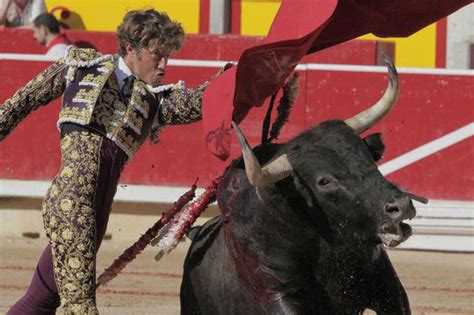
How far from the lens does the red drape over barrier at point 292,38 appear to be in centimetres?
389

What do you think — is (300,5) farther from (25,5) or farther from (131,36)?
(25,5)

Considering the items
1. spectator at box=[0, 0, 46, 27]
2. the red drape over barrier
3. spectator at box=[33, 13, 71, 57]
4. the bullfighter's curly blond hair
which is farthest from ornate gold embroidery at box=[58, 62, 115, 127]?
spectator at box=[0, 0, 46, 27]

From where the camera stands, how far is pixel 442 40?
9.55m

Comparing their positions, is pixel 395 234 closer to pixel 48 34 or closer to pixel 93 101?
pixel 93 101

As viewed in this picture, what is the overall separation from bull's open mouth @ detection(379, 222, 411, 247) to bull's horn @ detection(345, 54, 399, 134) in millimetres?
447

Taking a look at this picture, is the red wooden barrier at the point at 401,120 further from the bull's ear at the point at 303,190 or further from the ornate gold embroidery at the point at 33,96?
the bull's ear at the point at 303,190

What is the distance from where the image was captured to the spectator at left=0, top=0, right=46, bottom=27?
976 cm

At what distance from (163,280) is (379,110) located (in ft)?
10.7

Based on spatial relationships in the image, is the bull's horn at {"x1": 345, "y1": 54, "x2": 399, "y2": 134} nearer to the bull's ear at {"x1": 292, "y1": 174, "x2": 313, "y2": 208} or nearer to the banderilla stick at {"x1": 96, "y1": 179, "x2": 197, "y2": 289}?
the bull's ear at {"x1": 292, "y1": 174, "x2": 313, "y2": 208}

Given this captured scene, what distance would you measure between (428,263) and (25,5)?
372 centimetres

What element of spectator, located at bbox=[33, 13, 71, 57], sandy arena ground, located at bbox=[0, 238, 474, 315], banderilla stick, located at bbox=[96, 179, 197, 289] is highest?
banderilla stick, located at bbox=[96, 179, 197, 289]

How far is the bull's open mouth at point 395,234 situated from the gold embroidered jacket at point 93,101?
85 centimetres

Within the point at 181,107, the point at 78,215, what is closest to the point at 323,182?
the point at 181,107

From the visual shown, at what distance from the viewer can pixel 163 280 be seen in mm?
7125
